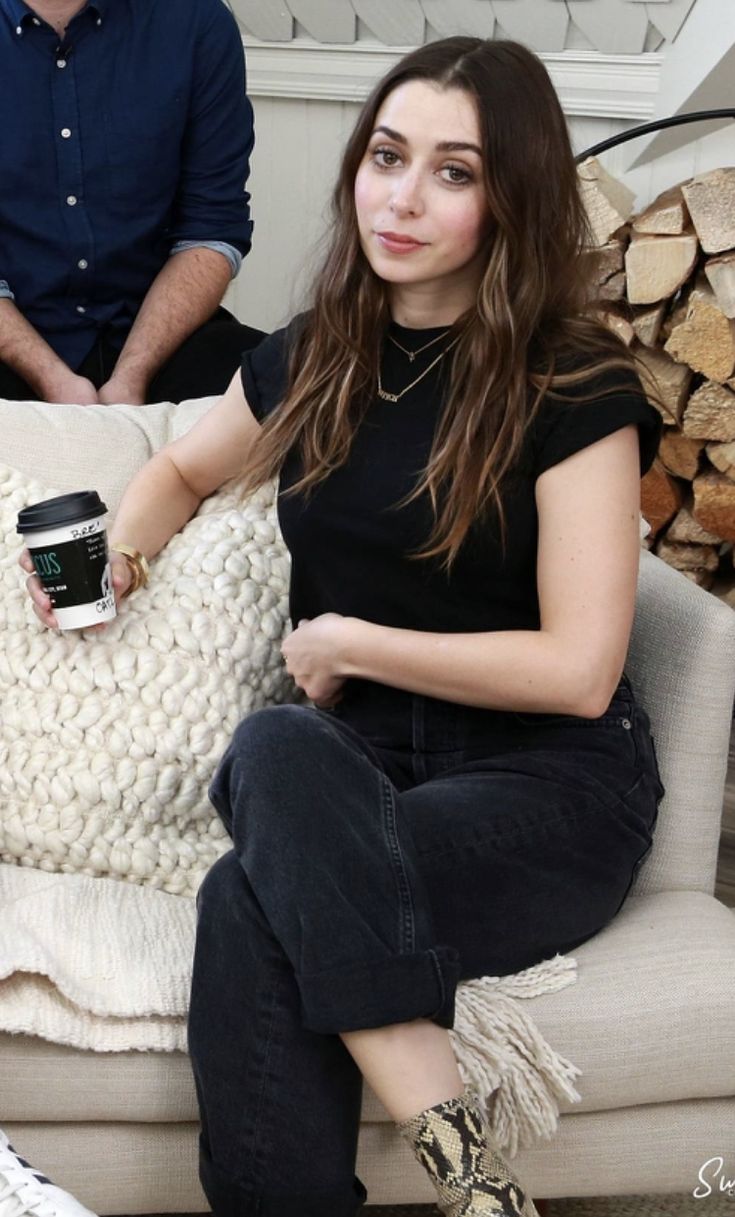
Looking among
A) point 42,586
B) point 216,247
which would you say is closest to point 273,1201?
point 42,586

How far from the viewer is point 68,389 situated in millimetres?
2367

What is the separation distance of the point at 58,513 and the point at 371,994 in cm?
52

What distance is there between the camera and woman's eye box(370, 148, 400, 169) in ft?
4.79

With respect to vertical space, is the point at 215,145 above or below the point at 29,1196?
above

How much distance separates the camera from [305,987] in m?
1.15

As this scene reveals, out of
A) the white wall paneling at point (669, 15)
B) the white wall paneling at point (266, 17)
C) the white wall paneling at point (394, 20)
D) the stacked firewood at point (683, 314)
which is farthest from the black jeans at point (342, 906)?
the white wall paneling at point (266, 17)

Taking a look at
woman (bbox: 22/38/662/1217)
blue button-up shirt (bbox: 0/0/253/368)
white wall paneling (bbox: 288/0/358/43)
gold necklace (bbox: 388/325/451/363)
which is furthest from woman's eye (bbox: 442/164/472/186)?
white wall paneling (bbox: 288/0/358/43)

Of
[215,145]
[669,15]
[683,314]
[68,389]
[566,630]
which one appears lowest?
[68,389]

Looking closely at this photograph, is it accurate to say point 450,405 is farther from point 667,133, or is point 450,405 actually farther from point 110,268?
point 667,133

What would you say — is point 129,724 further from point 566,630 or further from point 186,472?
point 566,630

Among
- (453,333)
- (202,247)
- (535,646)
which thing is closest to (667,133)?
(202,247)

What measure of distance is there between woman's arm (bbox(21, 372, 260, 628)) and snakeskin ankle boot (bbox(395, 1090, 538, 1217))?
722 millimetres

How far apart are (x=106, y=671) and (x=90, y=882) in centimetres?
21

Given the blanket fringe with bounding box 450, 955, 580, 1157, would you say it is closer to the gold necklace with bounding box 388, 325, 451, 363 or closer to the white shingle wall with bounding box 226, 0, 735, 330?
the gold necklace with bounding box 388, 325, 451, 363
